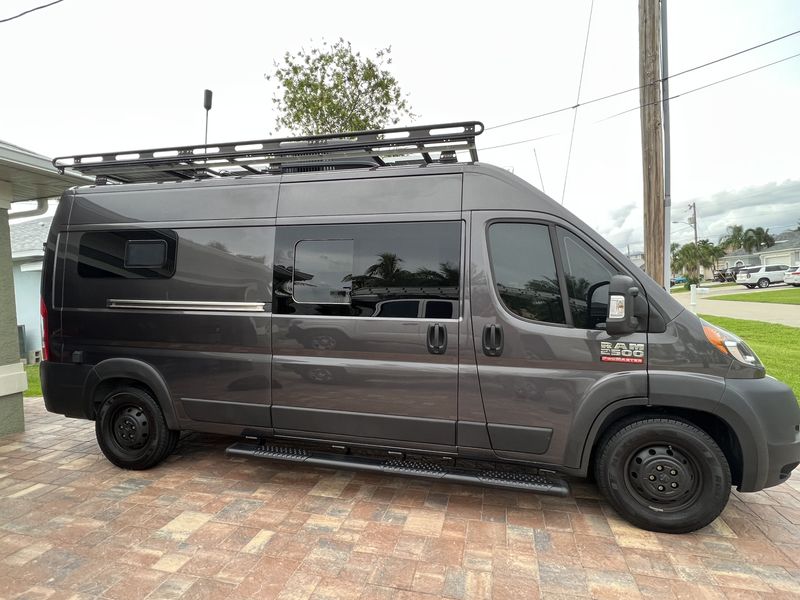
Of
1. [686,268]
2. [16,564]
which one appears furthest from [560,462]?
[686,268]

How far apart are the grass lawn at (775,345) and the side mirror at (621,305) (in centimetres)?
480

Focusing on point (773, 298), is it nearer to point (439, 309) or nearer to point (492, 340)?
point (492, 340)

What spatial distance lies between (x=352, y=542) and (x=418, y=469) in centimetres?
69

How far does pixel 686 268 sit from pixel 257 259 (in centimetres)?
9963

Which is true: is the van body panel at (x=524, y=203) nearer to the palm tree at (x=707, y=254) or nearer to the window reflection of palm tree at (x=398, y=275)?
the window reflection of palm tree at (x=398, y=275)

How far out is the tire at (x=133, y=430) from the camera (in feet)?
12.9

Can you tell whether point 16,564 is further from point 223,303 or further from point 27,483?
point 223,303

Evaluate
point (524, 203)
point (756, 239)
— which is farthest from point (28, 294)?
point (756, 239)

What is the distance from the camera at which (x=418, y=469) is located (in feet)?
10.8

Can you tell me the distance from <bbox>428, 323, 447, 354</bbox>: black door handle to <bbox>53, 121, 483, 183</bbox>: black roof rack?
1.29m

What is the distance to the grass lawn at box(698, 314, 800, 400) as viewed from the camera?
22.9ft

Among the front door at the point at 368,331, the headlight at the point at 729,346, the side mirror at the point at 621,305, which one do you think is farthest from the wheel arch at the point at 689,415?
the front door at the point at 368,331

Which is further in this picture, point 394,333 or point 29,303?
point 29,303

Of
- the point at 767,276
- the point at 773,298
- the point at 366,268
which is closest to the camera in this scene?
the point at 366,268
